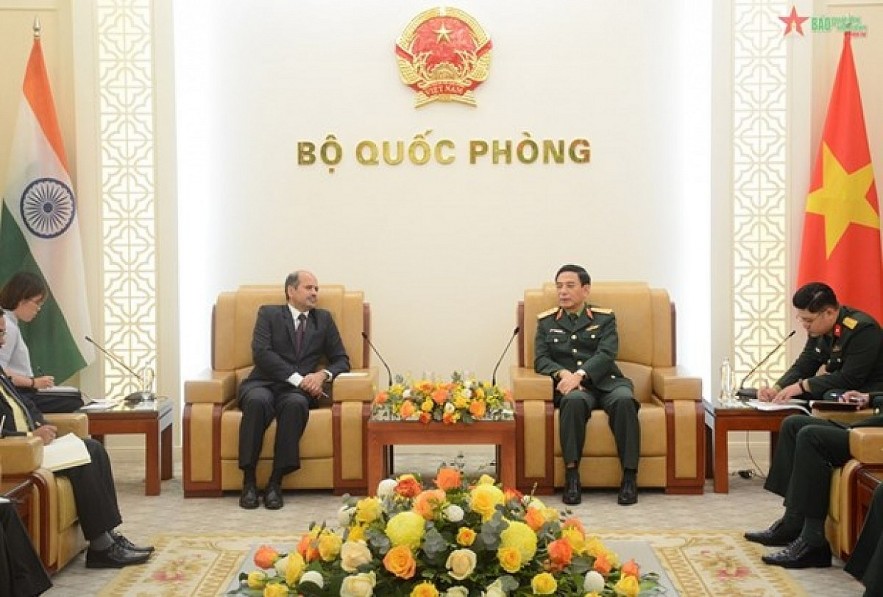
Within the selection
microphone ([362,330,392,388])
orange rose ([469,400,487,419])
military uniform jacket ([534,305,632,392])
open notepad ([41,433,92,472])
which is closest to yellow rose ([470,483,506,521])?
open notepad ([41,433,92,472])

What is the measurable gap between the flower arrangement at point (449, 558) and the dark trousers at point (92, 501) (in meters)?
2.85

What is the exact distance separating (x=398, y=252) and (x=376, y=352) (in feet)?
2.63

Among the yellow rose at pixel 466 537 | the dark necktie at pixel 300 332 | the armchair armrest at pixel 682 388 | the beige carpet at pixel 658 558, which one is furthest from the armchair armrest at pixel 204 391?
the yellow rose at pixel 466 537

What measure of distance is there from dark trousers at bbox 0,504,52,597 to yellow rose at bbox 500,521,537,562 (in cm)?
248

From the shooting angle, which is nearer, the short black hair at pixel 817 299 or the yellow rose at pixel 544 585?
the yellow rose at pixel 544 585

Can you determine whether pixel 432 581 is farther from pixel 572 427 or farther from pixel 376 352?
pixel 376 352

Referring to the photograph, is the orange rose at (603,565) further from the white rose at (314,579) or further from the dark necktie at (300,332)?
the dark necktie at (300,332)

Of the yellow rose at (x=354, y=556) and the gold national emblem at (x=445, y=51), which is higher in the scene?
the gold national emblem at (x=445, y=51)

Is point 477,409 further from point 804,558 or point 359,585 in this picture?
point 359,585

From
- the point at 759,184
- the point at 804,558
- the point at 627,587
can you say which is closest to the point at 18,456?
the point at 627,587

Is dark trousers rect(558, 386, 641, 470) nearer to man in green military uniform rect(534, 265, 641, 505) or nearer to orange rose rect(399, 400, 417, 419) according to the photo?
man in green military uniform rect(534, 265, 641, 505)

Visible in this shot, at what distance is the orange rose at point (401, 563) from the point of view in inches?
100.0

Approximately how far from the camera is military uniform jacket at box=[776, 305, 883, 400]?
629cm

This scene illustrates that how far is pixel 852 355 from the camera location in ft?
20.7
